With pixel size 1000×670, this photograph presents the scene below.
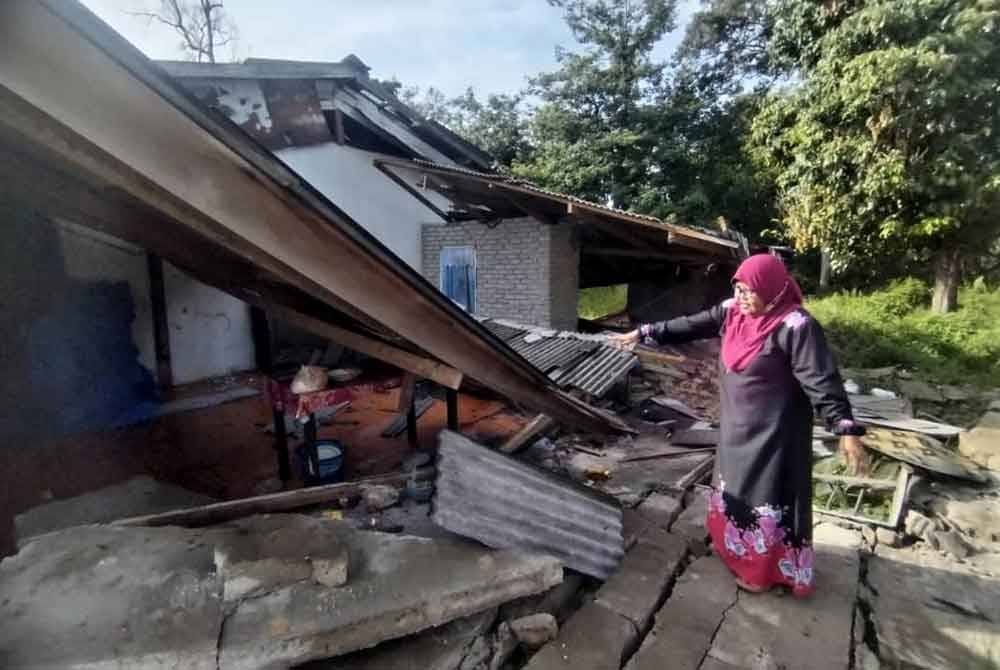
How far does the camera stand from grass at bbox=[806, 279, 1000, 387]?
30.0 ft

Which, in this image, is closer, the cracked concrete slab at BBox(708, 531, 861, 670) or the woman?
the cracked concrete slab at BBox(708, 531, 861, 670)

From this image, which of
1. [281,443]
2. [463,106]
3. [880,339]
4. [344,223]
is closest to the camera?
[344,223]

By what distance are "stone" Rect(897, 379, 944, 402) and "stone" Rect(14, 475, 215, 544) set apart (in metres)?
9.63

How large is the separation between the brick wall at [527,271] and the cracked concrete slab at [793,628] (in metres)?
5.77

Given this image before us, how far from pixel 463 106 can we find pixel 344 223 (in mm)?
24228

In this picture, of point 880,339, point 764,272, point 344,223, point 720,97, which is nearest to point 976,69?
point 880,339

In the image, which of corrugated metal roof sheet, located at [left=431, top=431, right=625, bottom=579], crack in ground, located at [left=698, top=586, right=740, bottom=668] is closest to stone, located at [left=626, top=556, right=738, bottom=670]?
crack in ground, located at [left=698, top=586, right=740, bottom=668]

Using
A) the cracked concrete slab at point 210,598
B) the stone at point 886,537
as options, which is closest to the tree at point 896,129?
the stone at point 886,537

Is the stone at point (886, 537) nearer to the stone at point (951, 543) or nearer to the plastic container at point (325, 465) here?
the stone at point (951, 543)

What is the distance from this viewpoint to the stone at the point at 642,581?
2.75 meters

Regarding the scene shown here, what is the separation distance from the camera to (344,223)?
6.27 feet

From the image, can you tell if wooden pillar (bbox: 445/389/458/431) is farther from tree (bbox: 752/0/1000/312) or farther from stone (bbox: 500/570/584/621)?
tree (bbox: 752/0/1000/312)

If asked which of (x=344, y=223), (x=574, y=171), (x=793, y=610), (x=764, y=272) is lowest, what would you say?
(x=793, y=610)

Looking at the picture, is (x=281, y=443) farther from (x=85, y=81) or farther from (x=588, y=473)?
(x=85, y=81)
